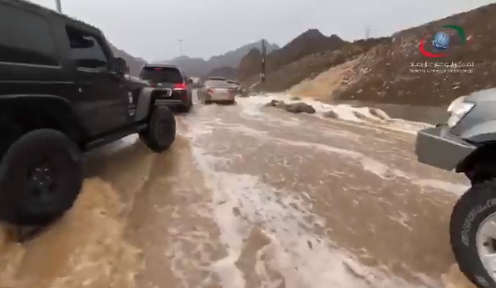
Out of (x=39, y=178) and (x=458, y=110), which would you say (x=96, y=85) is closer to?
(x=39, y=178)

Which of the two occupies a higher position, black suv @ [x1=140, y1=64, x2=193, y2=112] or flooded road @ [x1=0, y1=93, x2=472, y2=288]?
black suv @ [x1=140, y1=64, x2=193, y2=112]

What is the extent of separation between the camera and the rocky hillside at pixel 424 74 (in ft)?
52.5

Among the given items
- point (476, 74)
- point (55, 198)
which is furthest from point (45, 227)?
point (476, 74)

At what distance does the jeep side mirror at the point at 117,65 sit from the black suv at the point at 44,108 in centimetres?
17

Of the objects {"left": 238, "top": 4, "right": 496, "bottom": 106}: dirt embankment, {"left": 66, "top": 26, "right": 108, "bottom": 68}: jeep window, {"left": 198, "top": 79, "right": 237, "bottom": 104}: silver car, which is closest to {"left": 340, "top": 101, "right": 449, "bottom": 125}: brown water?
{"left": 238, "top": 4, "right": 496, "bottom": 106}: dirt embankment

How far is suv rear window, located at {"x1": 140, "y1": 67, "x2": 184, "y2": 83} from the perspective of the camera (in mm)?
10664

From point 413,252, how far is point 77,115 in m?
3.26

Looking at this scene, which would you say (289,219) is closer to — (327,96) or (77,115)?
(77,115)

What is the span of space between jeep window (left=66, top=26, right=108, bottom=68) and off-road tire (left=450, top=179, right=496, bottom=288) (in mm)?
3544

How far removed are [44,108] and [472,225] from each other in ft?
10.9

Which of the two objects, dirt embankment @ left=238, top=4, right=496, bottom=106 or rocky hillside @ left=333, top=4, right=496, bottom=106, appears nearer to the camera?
rocky hillside @ left=333, top=4, right=496, bottom=106

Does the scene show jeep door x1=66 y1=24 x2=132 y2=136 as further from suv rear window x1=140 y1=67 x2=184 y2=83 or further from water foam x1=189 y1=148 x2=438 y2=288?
suv rear window x1=140 y1=67 x2=184 y2=83

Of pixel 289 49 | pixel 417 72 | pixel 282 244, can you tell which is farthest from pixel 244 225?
pixel 289 49

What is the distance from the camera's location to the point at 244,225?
3.52 metres
